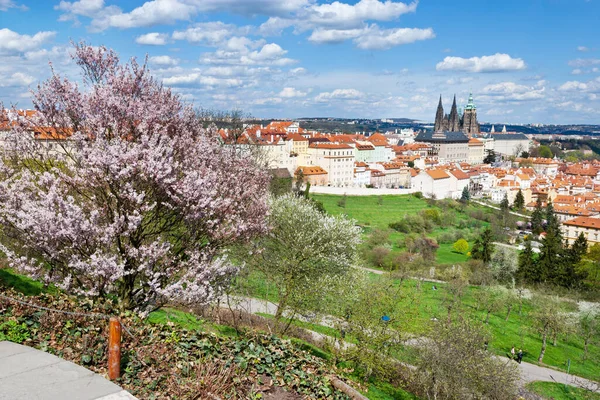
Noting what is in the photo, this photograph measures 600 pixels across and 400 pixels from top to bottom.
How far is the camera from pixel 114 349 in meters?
6.73

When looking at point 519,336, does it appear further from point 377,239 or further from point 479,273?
point 377,239

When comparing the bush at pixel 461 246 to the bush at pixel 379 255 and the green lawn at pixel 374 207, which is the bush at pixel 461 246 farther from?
the bush at pixel 379 255

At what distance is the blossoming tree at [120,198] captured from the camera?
913 centimetres

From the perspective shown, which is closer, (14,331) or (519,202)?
(14,331)

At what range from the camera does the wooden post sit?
660 cm

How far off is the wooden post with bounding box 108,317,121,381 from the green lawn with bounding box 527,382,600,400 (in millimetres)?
20325

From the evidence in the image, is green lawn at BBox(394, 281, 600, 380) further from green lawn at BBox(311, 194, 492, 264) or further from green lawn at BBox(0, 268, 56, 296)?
green lawn at BBox(311, 194, 492, 264)

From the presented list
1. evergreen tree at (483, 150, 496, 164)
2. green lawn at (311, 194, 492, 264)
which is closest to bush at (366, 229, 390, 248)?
green lawn at (311, 194, 492, 264)

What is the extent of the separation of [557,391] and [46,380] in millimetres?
24011

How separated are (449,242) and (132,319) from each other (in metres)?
61.1

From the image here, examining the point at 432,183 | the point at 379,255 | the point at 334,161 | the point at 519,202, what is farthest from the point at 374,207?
the point at 519,202

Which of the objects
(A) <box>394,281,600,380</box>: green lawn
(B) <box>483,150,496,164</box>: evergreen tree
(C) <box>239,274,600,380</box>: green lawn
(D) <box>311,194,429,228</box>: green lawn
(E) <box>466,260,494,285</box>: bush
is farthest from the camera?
(B) <box>483,150,496,164</box>: evergreen tree

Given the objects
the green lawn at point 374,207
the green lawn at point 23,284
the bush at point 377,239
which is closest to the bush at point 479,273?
the bush at point 377,239

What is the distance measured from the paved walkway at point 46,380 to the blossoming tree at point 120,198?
2091 millimetres
